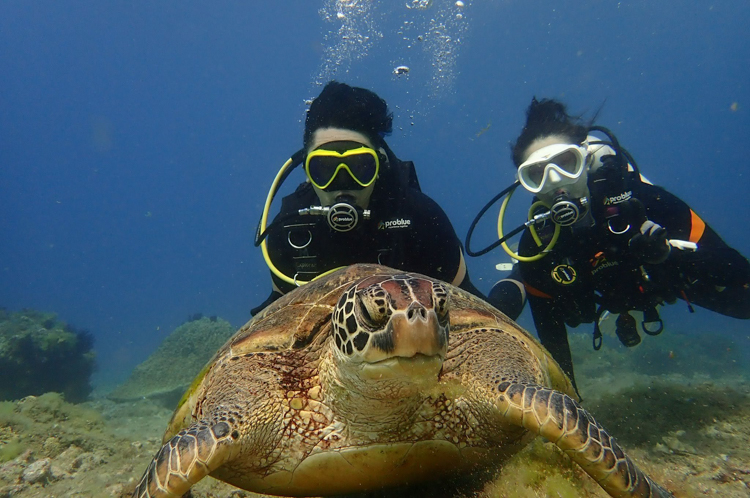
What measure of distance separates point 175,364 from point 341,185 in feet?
41.4

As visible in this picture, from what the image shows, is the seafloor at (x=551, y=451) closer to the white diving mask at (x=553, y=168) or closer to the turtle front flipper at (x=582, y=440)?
the turtle front flipper at (x=582, y=440)

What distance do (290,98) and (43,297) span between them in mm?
89511

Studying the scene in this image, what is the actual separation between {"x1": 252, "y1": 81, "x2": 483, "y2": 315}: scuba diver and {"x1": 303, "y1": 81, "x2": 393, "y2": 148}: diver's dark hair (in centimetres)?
1

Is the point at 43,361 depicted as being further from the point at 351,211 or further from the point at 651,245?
the point at 651,245

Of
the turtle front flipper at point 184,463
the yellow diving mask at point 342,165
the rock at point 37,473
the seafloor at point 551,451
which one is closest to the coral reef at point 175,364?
the seafloor at point 551,451

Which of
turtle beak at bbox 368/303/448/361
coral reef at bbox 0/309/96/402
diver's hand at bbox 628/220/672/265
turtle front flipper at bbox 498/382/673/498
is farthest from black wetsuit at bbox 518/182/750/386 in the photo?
coral reef at bbox 0/309/96/402

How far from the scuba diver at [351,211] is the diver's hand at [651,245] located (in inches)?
83.4

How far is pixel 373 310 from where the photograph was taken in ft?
5.26

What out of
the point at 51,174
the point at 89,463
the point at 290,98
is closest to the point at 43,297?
the point at 51,174

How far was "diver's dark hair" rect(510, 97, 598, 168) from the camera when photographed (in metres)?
5.75

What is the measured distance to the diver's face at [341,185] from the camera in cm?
461

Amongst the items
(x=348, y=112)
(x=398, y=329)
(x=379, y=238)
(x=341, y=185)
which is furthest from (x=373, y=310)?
(x=348, y=112)

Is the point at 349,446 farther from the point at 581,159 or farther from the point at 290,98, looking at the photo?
the point at 290,98

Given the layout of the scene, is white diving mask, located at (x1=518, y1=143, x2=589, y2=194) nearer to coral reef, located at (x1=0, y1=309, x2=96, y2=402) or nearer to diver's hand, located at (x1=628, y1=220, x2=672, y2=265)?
diver's hand, located at (x1=628, y1=220, x2=672, y2=265)
